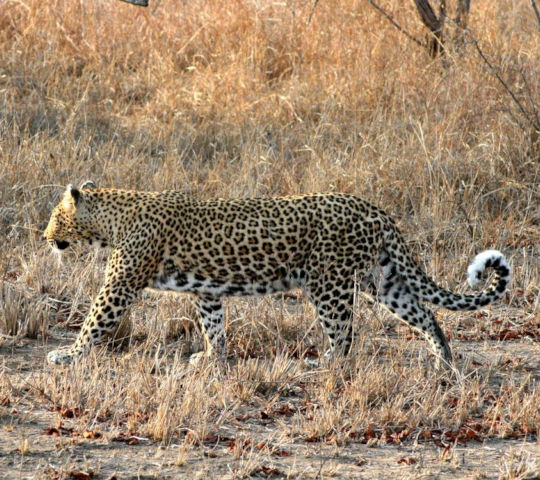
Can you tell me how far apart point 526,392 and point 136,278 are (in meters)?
2.49

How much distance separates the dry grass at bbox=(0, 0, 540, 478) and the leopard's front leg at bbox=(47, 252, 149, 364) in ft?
0.68

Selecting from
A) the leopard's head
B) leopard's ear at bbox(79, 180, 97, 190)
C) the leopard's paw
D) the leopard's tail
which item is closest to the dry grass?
the leopard's paw

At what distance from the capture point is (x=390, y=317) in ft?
26.2

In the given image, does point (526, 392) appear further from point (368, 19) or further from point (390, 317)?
point (368, 19)

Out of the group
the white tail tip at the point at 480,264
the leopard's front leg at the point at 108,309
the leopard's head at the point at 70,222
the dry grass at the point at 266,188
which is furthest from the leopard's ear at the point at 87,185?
the white tail tip at the point at 480,264

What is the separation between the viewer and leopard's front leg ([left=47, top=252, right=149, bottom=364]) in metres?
6.83

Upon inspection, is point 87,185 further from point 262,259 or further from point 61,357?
point 262,259

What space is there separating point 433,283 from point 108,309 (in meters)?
2.05

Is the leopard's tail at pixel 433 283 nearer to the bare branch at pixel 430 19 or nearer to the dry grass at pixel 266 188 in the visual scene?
the dry grass at pixel 266 188

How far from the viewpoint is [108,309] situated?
6.83 metres

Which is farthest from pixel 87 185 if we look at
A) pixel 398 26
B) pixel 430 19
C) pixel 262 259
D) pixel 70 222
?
pixel 430 19

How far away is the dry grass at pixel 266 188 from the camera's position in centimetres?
586

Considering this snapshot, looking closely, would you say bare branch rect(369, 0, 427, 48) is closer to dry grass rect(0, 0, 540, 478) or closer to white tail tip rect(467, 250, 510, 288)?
dry grass rect(0, 0, 540, 478)

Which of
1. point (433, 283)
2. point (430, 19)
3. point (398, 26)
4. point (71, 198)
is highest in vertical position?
point (430, 19)
